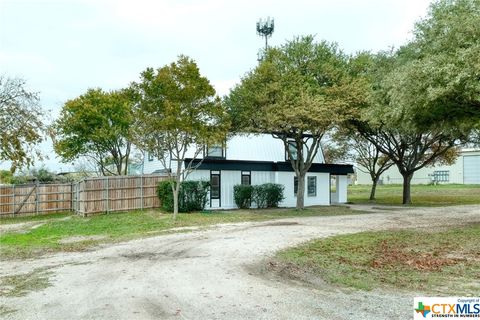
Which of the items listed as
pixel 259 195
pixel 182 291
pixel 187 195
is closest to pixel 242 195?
pixel 259 195

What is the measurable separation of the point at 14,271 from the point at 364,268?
7321mm

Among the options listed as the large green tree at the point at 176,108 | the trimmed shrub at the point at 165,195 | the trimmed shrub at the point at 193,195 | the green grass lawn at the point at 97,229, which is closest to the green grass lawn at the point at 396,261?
the green grass lawn at the point at 97,229

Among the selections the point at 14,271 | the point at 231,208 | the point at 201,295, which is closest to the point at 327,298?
the point at 201,295

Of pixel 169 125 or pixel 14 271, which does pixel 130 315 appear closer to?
pixel 14 271

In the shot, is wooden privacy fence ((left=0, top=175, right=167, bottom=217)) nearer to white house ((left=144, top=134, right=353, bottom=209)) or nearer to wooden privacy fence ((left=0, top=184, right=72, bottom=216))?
wooden privacy fence ((left=0, top=184, right=72, bottom=216))

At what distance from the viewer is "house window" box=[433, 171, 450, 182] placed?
60.1 metres

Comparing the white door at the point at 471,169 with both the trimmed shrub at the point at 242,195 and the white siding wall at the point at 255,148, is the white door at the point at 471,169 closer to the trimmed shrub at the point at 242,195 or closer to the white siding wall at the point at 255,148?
the white siding wall at the point at 255,148

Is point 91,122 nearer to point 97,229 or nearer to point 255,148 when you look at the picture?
point 255,148

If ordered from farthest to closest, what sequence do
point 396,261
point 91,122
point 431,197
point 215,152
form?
1. point 431,197
2. point 91,122
3. point 215,152
4. point 396,261

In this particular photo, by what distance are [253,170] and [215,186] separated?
2.90 m

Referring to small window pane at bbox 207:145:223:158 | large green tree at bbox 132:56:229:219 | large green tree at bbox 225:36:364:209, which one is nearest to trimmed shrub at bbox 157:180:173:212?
large green tree at bbox 132:56:229:219

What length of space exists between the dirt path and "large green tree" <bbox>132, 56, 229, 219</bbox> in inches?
318

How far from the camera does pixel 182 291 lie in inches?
279

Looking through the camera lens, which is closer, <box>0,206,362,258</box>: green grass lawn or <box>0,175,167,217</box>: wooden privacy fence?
<box>0,206,362,258</box>: green grass lawn
